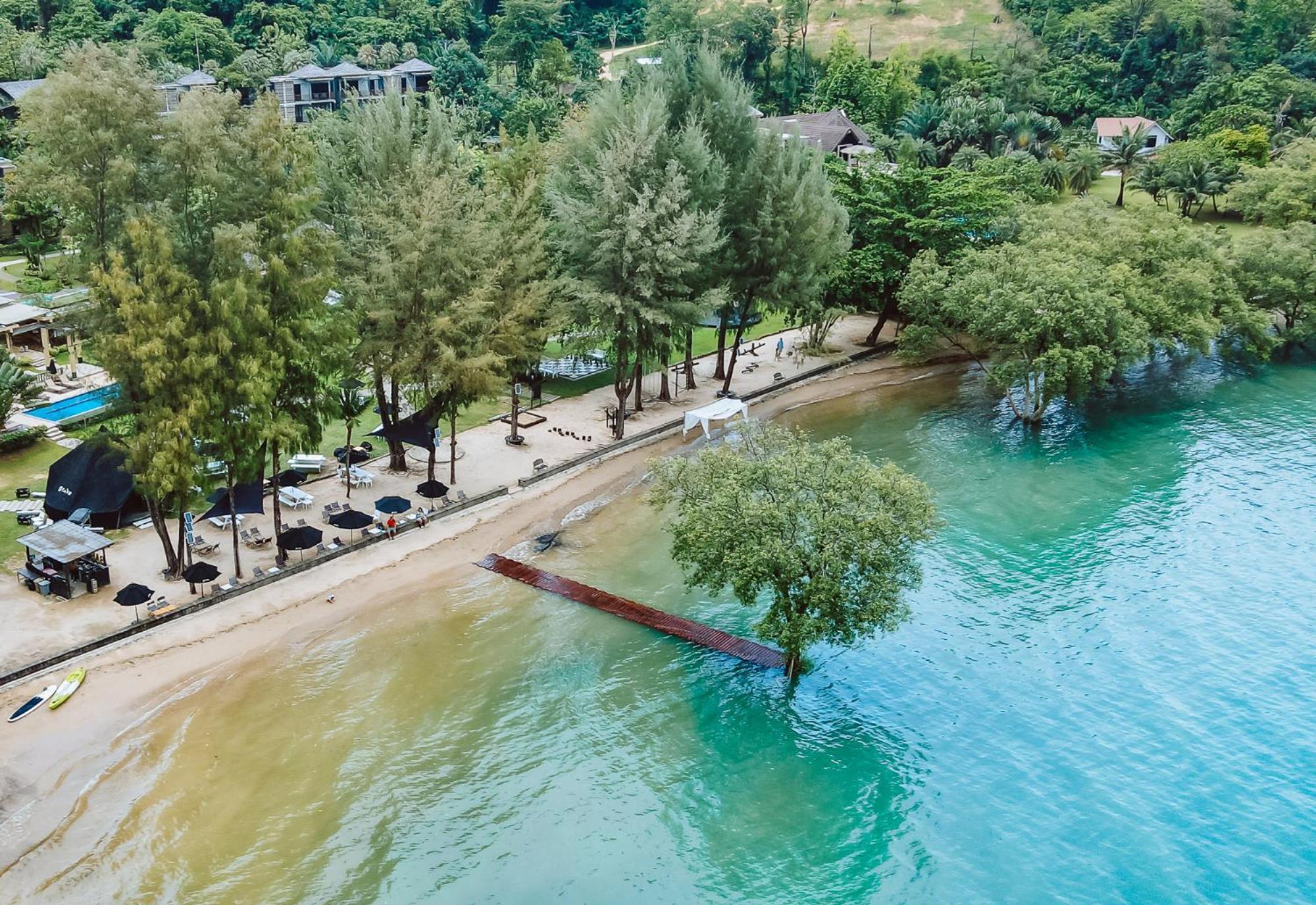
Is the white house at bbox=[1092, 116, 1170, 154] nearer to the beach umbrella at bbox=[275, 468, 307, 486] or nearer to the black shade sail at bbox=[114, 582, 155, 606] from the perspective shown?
the beach umbrella at bbox=[275, 468, 307, 486]

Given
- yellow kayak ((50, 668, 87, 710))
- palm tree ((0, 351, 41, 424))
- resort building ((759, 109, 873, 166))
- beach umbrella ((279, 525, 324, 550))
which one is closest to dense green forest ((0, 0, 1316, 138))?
resort building ((759, 109, 873, 166))

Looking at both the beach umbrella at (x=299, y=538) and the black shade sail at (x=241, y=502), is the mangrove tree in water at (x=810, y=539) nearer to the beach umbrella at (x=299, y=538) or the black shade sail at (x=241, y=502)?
the beach umbrella at (x=299, y=538)

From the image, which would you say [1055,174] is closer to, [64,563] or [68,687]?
[64,563]

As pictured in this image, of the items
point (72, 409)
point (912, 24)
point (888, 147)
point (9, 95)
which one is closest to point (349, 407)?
point (72, 409)

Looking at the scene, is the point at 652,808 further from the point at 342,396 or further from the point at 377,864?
the point at 342,396

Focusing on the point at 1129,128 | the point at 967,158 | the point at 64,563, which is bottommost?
the point at 64,563

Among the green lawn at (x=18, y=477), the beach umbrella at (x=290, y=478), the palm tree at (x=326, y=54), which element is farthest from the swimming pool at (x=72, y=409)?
the palm tree at (x=326, y=54)
